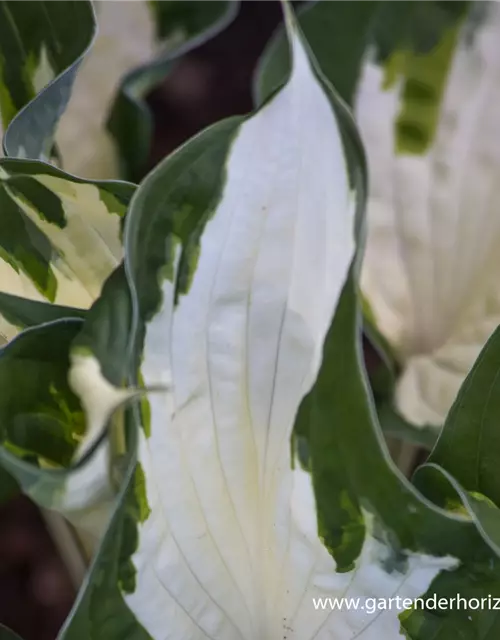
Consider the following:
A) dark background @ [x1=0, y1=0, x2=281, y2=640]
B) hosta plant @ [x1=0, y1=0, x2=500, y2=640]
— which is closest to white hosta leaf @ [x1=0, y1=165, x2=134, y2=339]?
hosta plant @ [x1=0, y1=0, x2=500, y2=640]

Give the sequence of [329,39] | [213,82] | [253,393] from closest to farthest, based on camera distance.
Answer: [253,393] → [329,39] → [213,82]

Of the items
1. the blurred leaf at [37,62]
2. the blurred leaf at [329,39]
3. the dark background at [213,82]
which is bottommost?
the dark background at [213,82]

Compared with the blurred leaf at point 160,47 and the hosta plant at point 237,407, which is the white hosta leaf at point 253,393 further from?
the blurred leaf at point 160,47

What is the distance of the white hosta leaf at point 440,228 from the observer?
463 millimetres

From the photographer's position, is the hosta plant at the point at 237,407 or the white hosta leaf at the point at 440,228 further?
the white hosta leaf at the point at 440,228

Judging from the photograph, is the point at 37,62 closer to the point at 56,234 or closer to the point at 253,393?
the point at 56,234

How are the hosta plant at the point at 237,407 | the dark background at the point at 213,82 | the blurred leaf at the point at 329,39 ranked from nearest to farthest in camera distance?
the hosta plant at the point at 237,407 → the blurred leaf at the point at 329,39 → the dark background at the point at 213,82

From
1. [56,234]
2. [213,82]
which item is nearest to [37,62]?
[56,234]

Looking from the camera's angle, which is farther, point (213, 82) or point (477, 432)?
point (213, 82)

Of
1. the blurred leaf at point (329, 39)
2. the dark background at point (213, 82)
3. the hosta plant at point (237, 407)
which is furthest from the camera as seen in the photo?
the dark background at point (213, 82)

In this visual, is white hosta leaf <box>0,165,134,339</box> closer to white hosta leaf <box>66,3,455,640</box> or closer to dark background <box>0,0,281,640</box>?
white hosta leaf <box>66,3,455,640</box>

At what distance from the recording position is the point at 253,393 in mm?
294

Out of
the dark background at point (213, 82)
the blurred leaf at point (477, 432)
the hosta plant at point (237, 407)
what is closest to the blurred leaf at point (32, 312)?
the hosta plant at point (237, 407)

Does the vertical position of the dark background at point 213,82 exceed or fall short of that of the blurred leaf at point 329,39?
it falls short
